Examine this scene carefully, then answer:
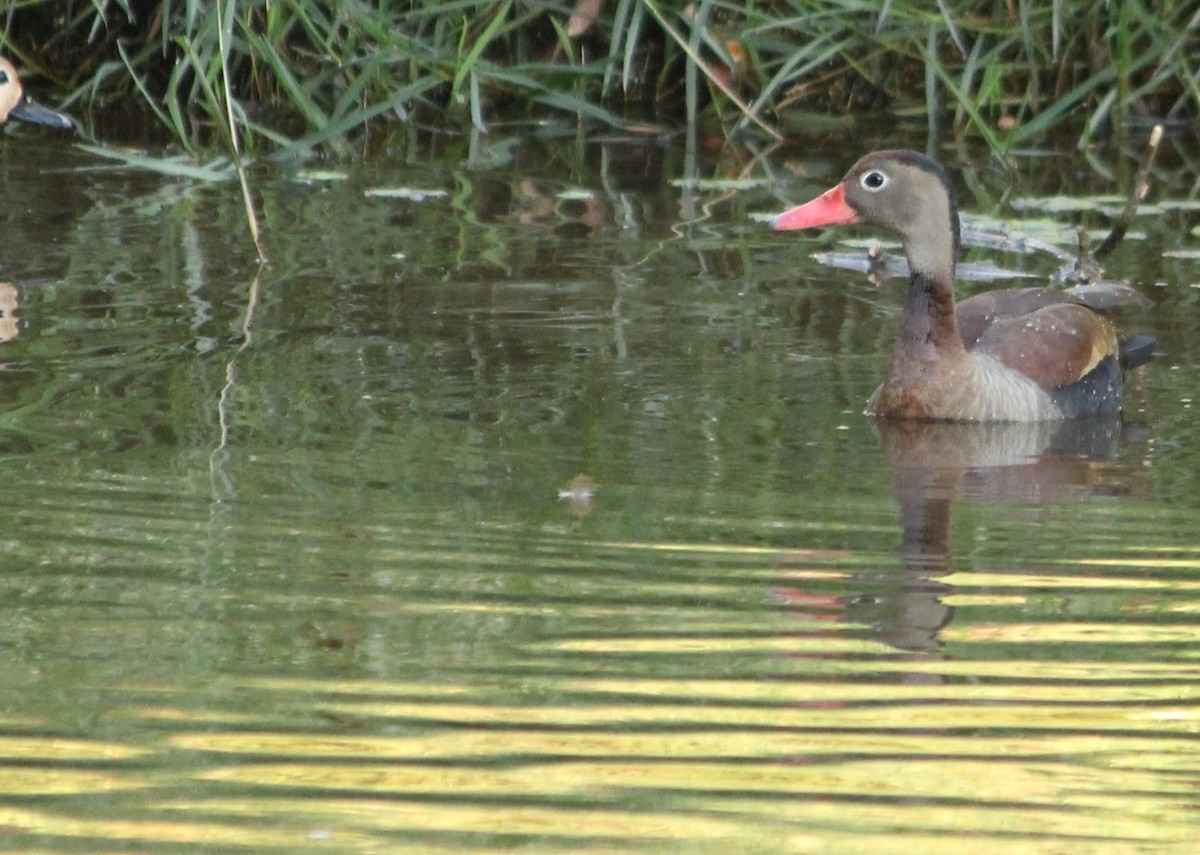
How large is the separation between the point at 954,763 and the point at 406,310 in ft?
14.5

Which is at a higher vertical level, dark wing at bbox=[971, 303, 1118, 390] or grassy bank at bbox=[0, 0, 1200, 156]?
grassy bank at bbox=[0, 0, 1200, 156]

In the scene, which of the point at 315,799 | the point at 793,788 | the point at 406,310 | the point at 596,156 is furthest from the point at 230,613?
the point at 596,156

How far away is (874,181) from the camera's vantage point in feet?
23.1

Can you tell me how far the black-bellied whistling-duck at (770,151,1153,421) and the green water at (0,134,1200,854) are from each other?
0.55ft

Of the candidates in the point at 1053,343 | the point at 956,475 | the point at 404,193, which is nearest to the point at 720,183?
the point at 404,193

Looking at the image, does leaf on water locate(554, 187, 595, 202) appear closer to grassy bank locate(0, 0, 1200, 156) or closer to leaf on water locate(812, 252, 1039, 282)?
grassy bank locate(0, 0, 1200, 156)

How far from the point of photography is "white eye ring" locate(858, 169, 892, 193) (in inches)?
276

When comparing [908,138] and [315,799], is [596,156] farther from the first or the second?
[315,799]

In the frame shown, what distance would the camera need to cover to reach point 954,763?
Answer: 358 centimetres

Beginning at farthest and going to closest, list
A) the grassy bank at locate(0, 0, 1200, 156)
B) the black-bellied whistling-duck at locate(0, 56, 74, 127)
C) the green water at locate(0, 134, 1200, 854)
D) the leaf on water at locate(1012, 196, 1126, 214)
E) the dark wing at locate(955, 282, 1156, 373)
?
the black-bellied whistling-duck at locate(0, 56, 74, 127)
the grassy bank at locate(0, 0, 1200, 156)
the leaf on water at locate(1012, 196, 1126, 214)
the dark wing at locate(955, 282, 1156, 373)
the green water at locate(0, 134, 1200, 854)

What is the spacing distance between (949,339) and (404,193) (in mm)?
3886

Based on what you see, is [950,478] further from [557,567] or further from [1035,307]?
[557,567]

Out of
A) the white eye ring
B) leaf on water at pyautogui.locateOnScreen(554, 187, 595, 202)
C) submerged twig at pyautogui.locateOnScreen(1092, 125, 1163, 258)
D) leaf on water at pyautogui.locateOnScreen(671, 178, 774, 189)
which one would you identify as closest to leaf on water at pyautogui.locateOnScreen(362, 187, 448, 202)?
leaf on water at pyautogui.locateOnScreen(554, 187, 595, 202)

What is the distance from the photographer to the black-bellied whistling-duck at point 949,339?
6711mm
